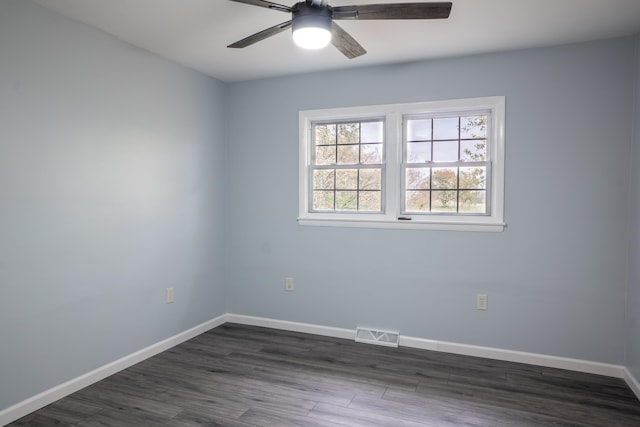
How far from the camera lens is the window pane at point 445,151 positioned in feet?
11.3

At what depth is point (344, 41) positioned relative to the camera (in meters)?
2.37

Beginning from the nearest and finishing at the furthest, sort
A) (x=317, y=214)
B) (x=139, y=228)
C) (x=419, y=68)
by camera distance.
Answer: (x=139, y=228) → (x=419, y=68) → (x=317, y=214)

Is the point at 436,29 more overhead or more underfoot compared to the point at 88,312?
more overhead

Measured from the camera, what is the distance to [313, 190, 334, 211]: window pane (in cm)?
393

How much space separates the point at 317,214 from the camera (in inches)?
155

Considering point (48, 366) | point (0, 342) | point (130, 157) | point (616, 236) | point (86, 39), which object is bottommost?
point (48, 366)

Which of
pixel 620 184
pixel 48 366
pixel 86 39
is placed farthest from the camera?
pixel 620 184

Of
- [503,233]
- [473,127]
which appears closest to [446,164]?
[473,127]

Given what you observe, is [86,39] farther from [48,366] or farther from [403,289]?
[403,289]

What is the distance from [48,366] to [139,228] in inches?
43.6

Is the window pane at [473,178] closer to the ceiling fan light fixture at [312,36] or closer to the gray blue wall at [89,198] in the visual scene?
the ceiling fan light fixture at [312,36]


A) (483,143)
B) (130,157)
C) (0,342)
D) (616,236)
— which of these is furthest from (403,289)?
(0,342)

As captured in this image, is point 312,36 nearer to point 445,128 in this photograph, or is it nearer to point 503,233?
point 445,128

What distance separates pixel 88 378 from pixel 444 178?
3.11 meters
